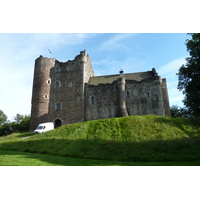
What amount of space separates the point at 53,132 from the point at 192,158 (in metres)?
17.9

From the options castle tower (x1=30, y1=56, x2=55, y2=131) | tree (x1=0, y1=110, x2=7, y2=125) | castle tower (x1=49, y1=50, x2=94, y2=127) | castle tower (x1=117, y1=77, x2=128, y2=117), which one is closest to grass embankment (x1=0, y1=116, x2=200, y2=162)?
castle tower (x1=117, y1=77, x2=128, y2=117)

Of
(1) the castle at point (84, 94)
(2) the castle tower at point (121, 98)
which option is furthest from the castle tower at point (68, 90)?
(2) the castle tower at point (121, 98)

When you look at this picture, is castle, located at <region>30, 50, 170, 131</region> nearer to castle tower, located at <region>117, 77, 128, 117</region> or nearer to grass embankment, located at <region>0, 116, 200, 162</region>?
castle tower, located at <region>117, 77, 128, 117</region>

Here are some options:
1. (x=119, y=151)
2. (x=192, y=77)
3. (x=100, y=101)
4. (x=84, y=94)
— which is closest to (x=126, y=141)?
(x=119, y=151)

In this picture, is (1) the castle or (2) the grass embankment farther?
(1) the castle

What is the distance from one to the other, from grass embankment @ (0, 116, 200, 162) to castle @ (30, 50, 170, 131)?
Result: 30.3 ft

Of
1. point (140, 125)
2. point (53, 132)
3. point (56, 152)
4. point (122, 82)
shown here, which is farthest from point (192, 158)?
point (122, 82)

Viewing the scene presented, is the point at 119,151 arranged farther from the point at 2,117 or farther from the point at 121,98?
the point at 2,117

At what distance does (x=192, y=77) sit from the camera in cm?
1684

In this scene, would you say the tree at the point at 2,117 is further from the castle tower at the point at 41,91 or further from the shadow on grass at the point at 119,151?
the shadow on grass at the point at 119,151

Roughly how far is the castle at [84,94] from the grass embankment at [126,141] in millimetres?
9248

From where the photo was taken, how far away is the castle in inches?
1346

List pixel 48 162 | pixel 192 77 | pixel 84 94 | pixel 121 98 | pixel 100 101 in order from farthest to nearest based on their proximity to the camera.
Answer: pixel 84 94 → pixel 100 101 → pixel 121 98 → pixel 192 77 → pixel 48 162

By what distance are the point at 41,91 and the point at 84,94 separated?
947cm
